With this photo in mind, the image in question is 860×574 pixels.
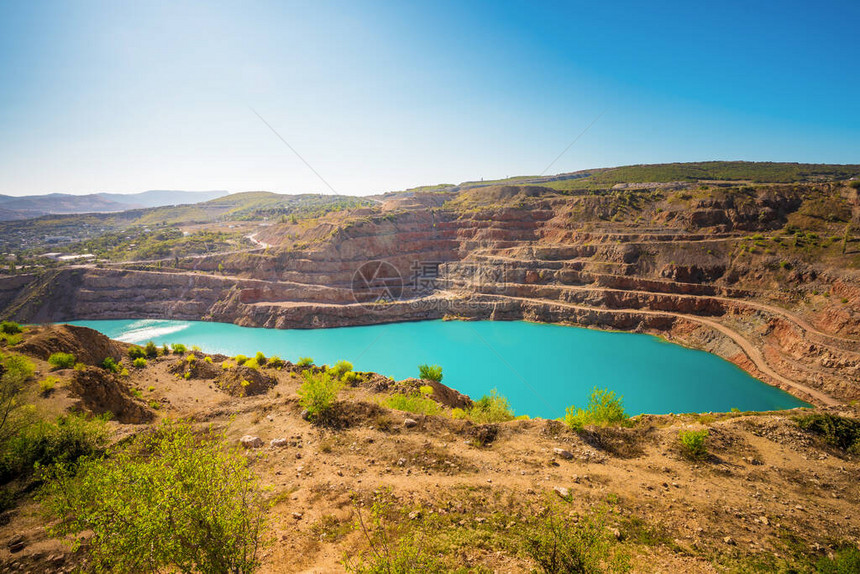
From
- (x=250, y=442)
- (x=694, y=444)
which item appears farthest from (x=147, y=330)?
(x=694, y=444)

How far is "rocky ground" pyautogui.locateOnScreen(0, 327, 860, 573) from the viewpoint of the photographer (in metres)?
7.09

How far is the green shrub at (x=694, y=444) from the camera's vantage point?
10805 millimetres

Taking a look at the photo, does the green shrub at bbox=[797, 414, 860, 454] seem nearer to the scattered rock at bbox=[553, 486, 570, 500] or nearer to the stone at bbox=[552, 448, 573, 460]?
the stone at bbox=[552, 448, 573, 460]

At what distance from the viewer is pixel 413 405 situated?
1509 centimetres

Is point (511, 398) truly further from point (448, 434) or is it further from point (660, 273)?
point (660, 273)

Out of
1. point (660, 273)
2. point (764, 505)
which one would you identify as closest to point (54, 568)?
point (764, 505)

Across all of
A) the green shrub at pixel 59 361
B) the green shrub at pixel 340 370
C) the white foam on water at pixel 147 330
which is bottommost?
the white foam on water at pixel 147 330

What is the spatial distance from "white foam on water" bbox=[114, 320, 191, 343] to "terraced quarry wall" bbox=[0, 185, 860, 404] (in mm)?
2287

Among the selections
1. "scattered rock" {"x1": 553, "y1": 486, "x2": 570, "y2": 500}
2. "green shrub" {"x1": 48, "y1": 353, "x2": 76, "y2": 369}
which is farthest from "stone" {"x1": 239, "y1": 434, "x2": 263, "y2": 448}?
"green shrub" {"x1": 48, "y1": 353, "x2": 76, "y2": 369}

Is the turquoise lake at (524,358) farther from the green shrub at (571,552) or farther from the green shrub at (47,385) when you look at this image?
the green shrub at (47,385)

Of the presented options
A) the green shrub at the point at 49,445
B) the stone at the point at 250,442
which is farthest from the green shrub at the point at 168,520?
the stone at the point at 250,442

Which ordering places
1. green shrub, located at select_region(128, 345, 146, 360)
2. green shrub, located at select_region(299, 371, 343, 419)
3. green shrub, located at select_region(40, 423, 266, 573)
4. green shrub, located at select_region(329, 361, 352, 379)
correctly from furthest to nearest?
1. green shrub, located at select_region(128, 345, 146, 360)
2. green shrub, located at select_region(329, 361, 352, 379)
3. green shrub, located at select_region(299, 371, 343, 419)
4. green shrub, located at select_region(40, 423, 266, 573)

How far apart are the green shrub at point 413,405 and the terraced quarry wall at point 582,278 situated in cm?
2890

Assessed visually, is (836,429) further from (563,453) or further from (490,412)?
(490,412)
